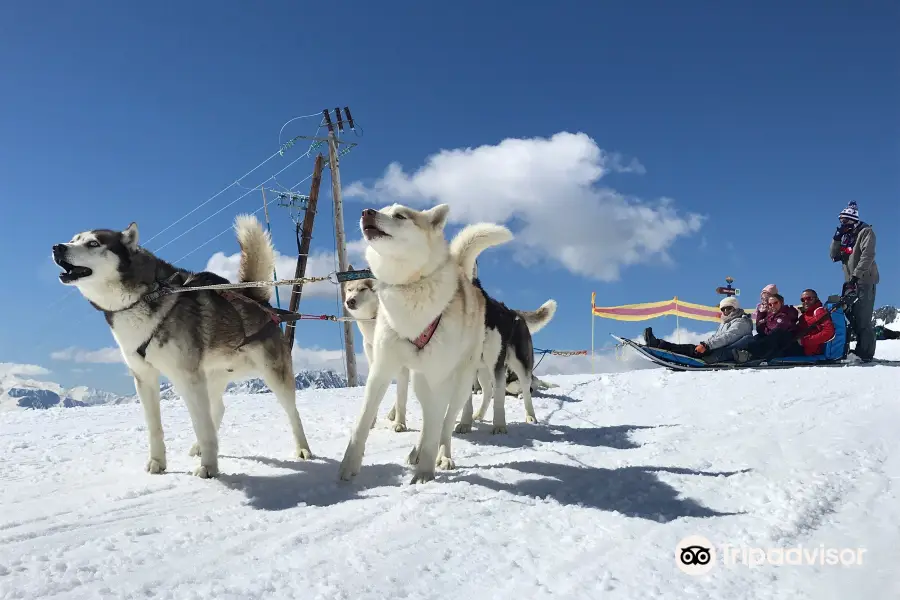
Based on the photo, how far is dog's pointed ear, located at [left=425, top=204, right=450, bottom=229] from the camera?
3699 mm

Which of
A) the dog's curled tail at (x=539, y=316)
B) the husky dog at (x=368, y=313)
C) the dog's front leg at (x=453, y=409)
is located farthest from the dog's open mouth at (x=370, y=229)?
the dog's curled tail at (x=539, y=316)

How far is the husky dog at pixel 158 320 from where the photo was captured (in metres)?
3.71

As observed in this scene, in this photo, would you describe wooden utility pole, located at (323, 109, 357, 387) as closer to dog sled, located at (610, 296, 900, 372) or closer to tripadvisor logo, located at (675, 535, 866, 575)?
dog sled, located at (610, 296, 900, 372)

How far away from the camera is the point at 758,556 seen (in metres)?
2.28

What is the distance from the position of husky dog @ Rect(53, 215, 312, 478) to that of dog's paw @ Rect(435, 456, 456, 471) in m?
1.53

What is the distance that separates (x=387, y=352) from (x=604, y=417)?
13.1ft

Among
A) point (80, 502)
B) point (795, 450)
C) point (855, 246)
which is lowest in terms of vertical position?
point (80, 502)

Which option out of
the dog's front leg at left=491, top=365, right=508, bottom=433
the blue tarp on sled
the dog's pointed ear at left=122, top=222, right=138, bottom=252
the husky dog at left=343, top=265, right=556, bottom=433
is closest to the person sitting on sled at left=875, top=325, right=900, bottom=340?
the blue tarp on sled

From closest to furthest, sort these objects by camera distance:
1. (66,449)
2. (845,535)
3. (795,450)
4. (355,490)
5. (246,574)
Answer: (246,574) < (845,535) < (355,490) < (795,450) < (66,449)

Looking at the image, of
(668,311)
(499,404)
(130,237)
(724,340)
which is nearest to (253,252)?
(130,237)

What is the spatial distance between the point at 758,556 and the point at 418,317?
6.99ft

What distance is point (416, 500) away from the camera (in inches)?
120

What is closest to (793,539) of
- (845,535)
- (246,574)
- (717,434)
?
(845,535)

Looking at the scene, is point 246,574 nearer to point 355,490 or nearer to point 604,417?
point 355,490
